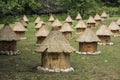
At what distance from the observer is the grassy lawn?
1557 cm

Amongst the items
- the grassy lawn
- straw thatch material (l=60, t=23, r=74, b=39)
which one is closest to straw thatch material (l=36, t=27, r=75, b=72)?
the grassy lawn

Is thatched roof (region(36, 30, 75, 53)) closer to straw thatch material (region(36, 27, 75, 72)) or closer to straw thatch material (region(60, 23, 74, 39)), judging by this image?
straw thatch material (region(36, 27, 75, 72))

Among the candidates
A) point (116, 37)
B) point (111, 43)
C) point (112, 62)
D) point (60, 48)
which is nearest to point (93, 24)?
point (116, 37)

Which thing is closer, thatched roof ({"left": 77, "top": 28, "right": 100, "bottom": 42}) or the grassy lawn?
the grassy lawn

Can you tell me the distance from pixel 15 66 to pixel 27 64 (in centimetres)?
72

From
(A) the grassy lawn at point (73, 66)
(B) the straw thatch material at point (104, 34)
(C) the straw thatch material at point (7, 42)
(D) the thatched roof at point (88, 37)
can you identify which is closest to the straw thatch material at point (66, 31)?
(B) the straw thatch material at point (104, 34)

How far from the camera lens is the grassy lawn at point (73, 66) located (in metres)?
15.6

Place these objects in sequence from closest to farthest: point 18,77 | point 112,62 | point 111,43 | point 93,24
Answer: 1. point 18,77
2. point 112,62
3. point 111,43
4. point 93,24

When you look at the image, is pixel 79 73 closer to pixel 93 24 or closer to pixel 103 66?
pixel 103 66

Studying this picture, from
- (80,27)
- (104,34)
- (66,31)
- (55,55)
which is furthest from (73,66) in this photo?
(80,27)

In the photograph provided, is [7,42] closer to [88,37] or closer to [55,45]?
[88,37]

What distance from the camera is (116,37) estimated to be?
99.3 ft

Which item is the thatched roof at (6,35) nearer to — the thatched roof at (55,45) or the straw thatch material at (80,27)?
the thatched roof at (55,45)

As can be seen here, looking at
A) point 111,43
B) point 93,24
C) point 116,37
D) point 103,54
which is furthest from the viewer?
point 93,24
